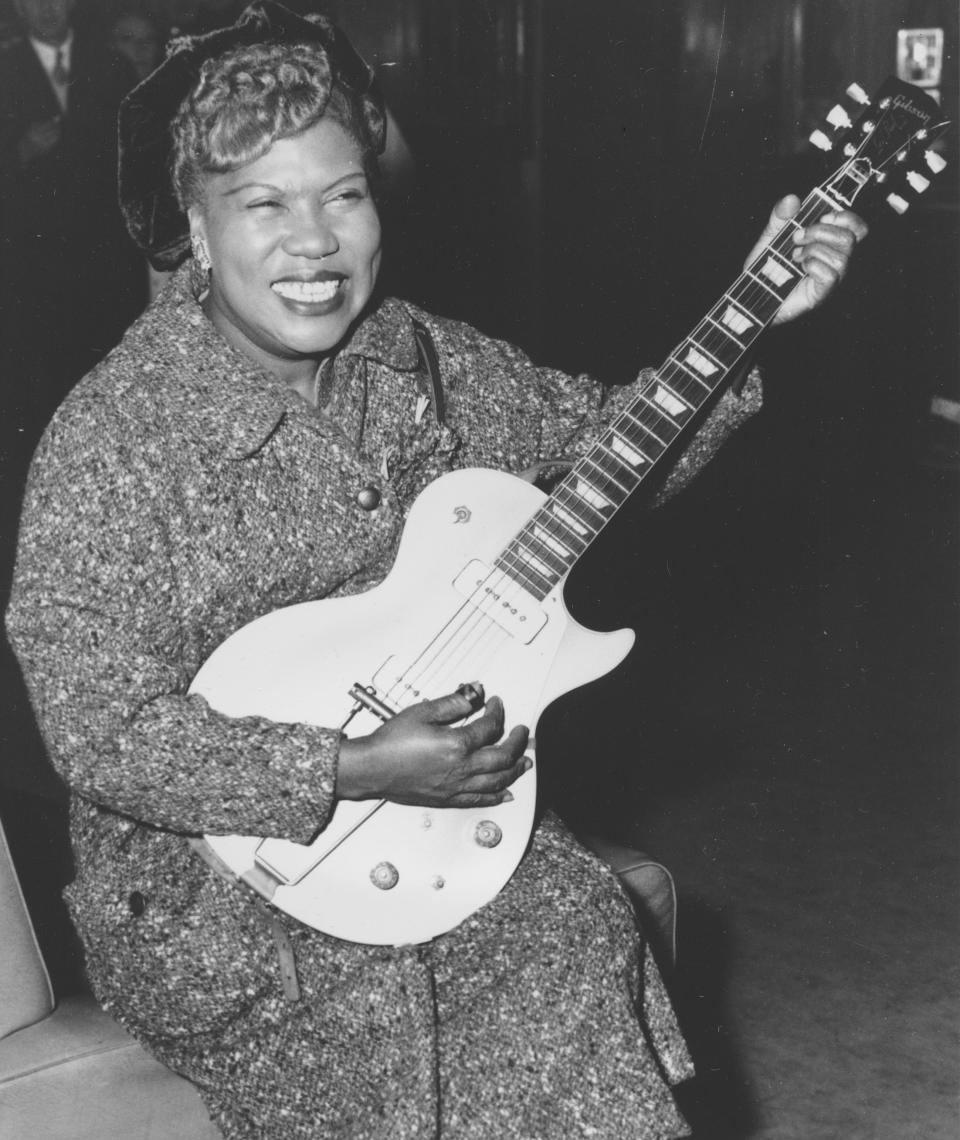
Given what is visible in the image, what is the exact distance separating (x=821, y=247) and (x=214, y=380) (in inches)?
33.1

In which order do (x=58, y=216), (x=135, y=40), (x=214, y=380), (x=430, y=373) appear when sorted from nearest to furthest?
(x=214, y=380) < (x=430, y=373) < (x=58, y=216) < (x=135, y=40)

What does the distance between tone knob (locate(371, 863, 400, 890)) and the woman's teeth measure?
0.73 m

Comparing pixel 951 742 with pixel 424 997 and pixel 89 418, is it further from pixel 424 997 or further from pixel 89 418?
pixel 89 418

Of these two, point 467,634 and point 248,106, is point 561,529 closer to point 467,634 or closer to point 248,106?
point 467,634

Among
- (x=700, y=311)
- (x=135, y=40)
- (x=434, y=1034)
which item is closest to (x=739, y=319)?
(x=434, y=1034)

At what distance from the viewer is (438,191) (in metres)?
5.37

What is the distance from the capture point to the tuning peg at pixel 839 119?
1819 mm

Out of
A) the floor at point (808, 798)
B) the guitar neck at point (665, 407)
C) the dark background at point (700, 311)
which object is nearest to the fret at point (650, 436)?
the guitar neck at point (665, 407)

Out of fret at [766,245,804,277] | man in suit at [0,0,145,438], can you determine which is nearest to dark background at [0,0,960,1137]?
man in suit at [0,0,145,438]

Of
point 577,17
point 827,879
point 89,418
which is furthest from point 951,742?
point 577,17

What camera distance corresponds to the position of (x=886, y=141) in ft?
6.04

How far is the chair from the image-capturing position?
61.2 inches

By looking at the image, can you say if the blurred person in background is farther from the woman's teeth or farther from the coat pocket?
the coat pocket

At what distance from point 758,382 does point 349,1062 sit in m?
1.10
